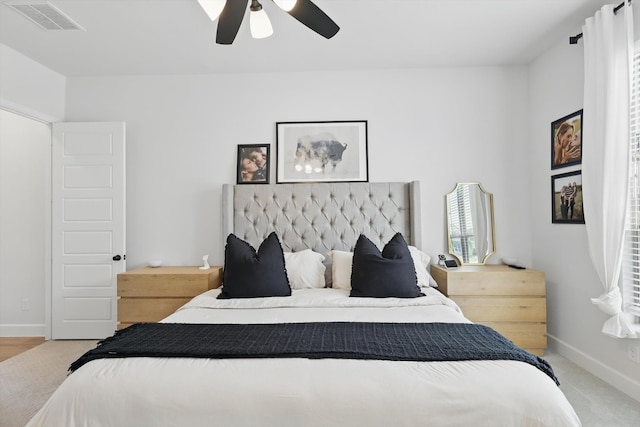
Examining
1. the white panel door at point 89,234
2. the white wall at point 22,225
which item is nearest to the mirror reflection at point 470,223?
the white panel door at point 89,234

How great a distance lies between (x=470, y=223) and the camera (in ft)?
11.9

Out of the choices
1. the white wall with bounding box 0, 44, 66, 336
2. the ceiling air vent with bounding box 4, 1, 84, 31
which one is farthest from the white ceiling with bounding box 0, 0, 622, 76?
the white wall with bounding box 0, 44, 66, 336

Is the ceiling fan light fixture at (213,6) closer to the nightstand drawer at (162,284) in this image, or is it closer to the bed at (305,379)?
the bed at (305,379)

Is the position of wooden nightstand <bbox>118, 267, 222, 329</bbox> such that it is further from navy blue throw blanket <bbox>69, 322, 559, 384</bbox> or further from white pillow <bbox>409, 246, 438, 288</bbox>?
white pillow <bbox>409, 246, 438, 288</bbox>

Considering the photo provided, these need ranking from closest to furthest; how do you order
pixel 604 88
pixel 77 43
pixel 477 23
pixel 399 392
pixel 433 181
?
pixel 399 392 → pixel 604 88 → pixel 477 23 → pixel 77 43 → pixel 433 181

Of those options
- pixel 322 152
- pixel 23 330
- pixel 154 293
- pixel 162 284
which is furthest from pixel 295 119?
pixel 23 330

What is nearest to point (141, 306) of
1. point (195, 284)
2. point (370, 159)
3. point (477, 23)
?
point (195, 284)

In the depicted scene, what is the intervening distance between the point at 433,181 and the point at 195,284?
2.54 m

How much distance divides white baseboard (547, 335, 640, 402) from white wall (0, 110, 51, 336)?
5303 mm

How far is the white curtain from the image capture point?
2.38m

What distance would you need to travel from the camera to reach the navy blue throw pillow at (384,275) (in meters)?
2.71

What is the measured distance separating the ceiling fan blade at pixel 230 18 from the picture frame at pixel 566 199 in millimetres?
2827

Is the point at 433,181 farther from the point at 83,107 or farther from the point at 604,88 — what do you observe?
the point at 83,107

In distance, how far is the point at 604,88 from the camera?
2.46 meters
